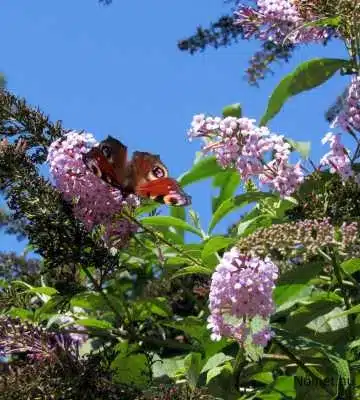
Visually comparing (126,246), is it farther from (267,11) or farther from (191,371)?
(267,11)

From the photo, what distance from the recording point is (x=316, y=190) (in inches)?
99.7

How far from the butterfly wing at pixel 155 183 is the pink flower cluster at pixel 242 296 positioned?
0.62m

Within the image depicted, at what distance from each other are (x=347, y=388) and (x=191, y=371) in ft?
1.29

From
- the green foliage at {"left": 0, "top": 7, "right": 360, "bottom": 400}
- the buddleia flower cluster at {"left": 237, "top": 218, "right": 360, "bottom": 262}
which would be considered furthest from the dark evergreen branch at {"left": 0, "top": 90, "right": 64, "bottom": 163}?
the buddleia flower cluster at {"left": 237, "top": 218, "right": 360, "bottom": 262}

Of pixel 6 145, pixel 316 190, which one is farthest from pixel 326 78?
pixel 6 145

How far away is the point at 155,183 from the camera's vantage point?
108 inches

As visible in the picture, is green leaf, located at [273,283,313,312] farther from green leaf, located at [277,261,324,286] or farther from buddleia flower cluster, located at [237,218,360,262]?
buddleia flower cluster, located at [237,218,360,262]

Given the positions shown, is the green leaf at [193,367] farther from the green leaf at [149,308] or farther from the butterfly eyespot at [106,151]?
the butterfly eyespot at [106,151]

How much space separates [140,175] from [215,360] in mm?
562

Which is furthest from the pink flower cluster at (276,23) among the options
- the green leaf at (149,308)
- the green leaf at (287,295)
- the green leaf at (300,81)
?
the green leaf at (149,308)

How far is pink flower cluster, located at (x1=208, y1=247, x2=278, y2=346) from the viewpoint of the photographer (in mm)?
2115

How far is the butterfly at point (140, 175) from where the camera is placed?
2.66 m

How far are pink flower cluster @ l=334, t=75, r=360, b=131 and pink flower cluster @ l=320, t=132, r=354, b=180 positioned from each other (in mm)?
42

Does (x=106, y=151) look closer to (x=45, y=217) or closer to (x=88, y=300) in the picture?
(x=45, y=217)
